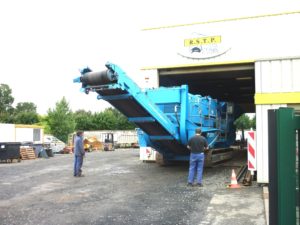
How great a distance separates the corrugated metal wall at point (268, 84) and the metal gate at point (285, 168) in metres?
8.84

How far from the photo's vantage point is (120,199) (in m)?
9.12

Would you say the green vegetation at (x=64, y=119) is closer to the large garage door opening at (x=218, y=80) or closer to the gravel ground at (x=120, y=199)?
the large garage door opening at (x=218, y=80)

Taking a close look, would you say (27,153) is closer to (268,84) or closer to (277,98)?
(268,84)

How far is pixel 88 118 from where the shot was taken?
62.1m

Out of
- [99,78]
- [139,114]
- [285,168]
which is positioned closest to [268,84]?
[139,114]

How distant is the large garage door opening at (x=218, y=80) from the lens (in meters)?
14.6

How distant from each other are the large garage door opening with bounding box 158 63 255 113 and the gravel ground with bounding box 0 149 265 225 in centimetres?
380

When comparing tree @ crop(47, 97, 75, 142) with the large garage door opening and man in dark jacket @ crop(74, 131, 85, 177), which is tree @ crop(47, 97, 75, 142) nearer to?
the large garage door opening

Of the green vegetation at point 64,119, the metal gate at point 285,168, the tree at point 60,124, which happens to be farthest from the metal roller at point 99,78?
the tree at point 60,124

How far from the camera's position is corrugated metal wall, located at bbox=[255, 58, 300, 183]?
10.7 m

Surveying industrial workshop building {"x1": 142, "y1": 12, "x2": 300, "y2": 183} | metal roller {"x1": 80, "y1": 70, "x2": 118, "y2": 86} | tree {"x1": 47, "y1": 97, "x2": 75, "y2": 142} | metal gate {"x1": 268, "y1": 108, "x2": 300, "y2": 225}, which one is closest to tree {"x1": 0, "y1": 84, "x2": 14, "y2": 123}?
tree {"x1": 47, "y1": 97, "x2": 75, "y2": 142}

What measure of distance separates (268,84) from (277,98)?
18.2 inches

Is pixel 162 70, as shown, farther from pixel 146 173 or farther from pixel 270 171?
pixel 270 171

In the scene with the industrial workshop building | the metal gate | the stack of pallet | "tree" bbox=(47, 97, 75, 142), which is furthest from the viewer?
"tree" bbox=(47, 97, 75, 142)
